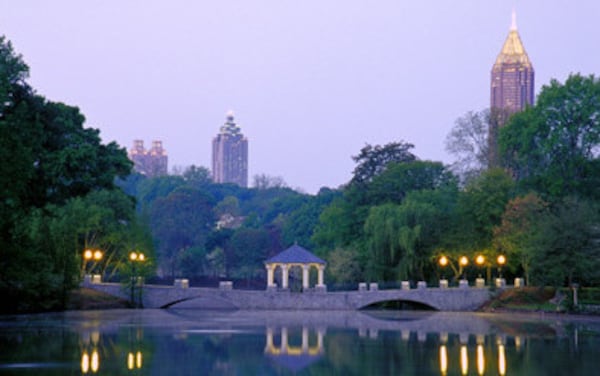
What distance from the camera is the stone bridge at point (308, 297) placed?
207 ft

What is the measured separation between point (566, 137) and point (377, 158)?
67.2 ft

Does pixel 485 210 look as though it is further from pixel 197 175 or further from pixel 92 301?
pixel 197 175

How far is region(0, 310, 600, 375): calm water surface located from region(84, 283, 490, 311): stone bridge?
1564cm

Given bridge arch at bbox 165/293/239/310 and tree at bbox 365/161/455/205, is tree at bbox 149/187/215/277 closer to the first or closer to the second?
tree at bbox 365/161/455/205

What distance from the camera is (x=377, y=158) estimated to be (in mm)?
86625

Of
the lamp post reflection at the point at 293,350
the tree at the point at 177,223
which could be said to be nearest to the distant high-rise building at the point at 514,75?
the tree at the point at 177,223

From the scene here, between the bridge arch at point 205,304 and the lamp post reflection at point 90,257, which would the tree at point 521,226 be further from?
the lamp post reflection at point 90,257

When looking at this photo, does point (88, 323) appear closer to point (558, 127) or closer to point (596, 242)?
point (596, 242)

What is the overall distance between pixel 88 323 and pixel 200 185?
122291 millimetres

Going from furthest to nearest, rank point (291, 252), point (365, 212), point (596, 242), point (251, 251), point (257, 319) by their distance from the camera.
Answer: point (251, 251) < point (365, 212) < point (291, 252) < point (596, 242) < point (257, 319)

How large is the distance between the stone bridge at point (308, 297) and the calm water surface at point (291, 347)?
15642 millimetres

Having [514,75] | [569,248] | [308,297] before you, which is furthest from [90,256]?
[514,75]

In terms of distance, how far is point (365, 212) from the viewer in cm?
7912

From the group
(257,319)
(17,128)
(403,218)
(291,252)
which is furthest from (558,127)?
(17,128)
